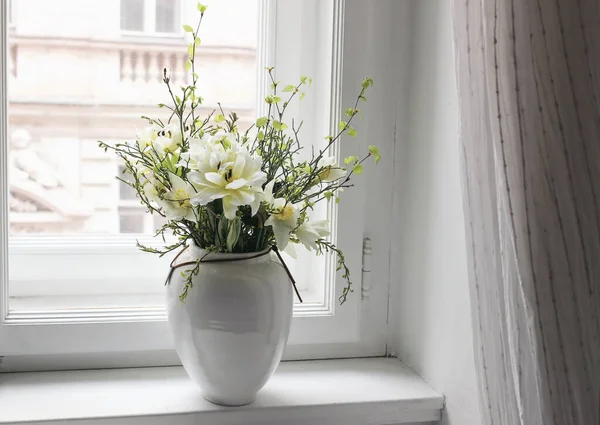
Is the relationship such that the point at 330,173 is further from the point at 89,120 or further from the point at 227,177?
the point at 89,120

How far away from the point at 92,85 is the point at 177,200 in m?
0.46

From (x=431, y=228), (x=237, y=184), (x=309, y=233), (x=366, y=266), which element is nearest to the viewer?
(x=237, y=184)

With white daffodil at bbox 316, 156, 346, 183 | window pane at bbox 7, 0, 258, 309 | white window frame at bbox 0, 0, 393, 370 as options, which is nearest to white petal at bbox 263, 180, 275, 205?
white daffodil at bbox 316, 156, 346, 183

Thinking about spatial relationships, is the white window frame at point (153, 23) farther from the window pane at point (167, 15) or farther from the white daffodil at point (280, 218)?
the white daffodil at point (280, 218)

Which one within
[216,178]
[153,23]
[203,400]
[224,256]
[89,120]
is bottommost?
[203,400]

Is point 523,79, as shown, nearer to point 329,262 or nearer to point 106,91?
point 329,262

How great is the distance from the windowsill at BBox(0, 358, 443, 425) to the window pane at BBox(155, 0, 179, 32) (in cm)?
61

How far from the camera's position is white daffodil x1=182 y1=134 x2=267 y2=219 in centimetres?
89

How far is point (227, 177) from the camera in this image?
0.90 meters

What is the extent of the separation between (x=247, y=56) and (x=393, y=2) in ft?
0.97

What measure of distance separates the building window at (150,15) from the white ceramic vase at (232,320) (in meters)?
0.49

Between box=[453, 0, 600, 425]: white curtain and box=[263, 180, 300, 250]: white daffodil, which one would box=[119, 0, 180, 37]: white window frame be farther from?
box=[453, 0, 600, 425]: white curtain

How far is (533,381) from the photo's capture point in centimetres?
74

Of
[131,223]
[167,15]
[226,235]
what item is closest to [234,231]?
[226,235]
